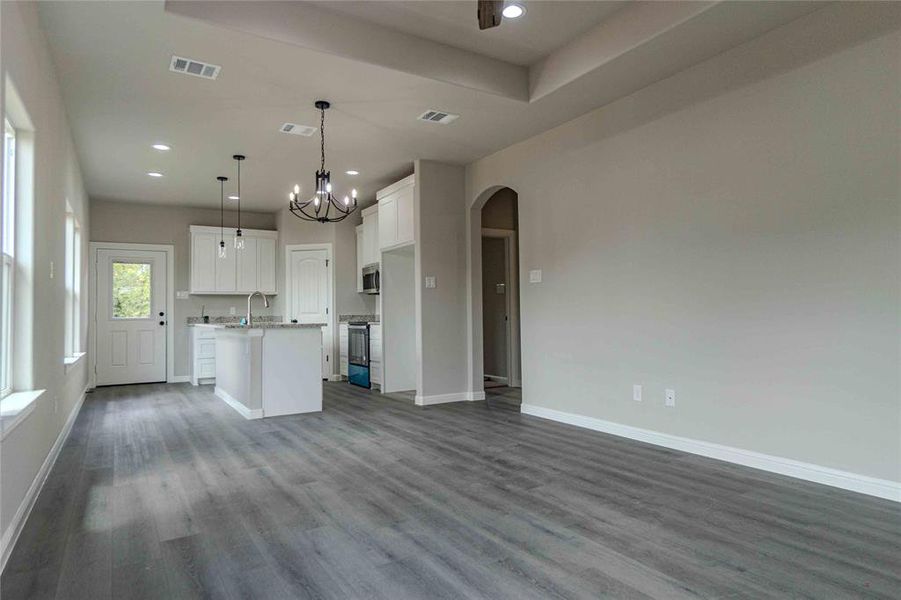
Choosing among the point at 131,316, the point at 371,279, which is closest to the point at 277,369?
the point at 371,279

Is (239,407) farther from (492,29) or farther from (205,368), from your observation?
(492,29)

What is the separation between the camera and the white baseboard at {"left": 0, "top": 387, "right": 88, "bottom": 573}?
88.5 inches

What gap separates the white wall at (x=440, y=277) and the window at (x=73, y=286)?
141 inches

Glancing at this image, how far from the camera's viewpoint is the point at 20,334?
288cm

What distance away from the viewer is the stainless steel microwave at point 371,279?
7.74 m

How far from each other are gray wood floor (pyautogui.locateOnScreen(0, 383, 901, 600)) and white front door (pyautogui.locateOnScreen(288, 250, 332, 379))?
4.29m

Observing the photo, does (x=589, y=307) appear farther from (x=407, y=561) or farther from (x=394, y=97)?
(x=407, y=561)

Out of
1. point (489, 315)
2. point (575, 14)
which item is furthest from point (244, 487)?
point (489, 315)

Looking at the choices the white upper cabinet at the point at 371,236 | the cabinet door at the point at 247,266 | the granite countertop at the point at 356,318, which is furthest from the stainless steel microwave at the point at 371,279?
the cabinet door at the point at 247,266

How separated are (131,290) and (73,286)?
2.41 meters

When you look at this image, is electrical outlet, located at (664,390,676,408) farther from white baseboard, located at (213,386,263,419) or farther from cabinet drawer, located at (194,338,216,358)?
cabinet drawer, located at (194,338,216,358)

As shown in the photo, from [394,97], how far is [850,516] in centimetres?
399

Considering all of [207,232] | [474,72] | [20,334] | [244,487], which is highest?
[474,72]

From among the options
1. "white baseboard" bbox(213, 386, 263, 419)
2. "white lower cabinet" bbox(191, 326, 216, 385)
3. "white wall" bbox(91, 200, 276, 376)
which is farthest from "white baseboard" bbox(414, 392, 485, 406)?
"white wall" bbox(91, 200, 276, 376)
